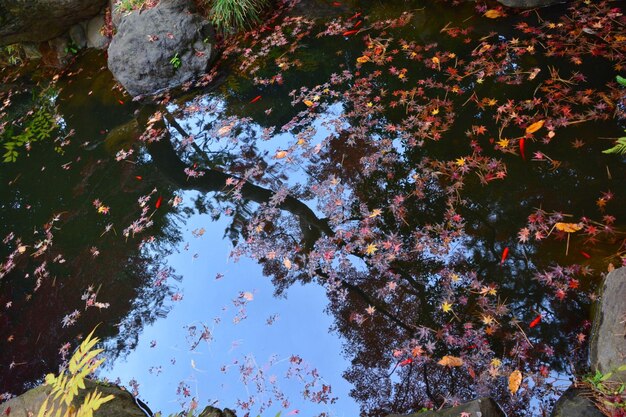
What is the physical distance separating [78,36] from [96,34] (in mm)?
507

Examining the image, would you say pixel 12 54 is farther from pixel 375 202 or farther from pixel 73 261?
pixel 375 202

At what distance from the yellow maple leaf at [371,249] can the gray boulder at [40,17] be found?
8.51 meters

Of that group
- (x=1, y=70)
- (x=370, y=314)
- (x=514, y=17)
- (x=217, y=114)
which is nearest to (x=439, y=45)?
(x=514, y=17)

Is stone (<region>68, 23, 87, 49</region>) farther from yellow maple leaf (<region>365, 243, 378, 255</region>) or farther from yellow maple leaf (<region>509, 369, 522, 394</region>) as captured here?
yellow maple leaf (<region>509, 369, 522, 394</region>)

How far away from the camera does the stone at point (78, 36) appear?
376 inches

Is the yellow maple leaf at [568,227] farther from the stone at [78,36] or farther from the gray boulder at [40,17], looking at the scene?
the stone at [78,36]

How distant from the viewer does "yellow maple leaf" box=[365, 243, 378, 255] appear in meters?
3.75

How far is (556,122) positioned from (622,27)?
1659 mm

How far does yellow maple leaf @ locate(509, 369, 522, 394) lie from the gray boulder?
32.8 ft

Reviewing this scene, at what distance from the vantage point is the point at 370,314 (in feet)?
11.2

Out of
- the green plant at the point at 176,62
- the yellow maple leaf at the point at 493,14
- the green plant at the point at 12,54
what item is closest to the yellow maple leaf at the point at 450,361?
the yellow maple leaf at the point at 493,14

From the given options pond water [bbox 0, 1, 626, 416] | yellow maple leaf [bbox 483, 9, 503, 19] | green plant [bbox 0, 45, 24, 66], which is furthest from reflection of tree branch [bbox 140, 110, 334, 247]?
green plant [bbox 0, 45, 24, 66]

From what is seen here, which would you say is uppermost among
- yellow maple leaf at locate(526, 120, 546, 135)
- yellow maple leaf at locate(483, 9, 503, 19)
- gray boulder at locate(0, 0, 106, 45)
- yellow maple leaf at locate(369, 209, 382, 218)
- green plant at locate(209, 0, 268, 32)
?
gray boulder at locate(0, 0, 106, 45)

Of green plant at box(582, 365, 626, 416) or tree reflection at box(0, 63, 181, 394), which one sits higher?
tree reflection at box(0, 63, 181, 394)
